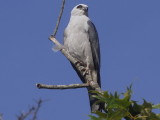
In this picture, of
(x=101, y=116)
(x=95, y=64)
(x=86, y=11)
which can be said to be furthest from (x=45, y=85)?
(x=86, y=11)

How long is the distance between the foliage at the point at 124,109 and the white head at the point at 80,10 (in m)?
10.8

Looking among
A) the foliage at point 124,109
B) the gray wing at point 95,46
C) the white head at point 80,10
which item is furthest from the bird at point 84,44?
the foliage at point 124,109

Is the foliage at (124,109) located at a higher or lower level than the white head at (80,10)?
lower

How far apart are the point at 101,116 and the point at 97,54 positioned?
8.60 metres

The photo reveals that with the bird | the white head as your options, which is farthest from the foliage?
the white head

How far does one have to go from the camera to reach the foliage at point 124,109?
3.98m

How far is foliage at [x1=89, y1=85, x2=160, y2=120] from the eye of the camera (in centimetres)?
398

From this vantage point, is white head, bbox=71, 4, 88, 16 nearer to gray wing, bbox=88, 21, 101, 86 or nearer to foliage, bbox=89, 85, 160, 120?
gray wing, bbox=88, 21, 101, 86

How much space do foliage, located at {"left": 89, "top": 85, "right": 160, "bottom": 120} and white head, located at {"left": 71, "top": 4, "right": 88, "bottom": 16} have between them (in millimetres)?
10837

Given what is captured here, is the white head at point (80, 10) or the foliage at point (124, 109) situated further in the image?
the white head at point (80, 10)

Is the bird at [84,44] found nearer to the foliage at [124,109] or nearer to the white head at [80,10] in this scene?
the white head at [80,10]

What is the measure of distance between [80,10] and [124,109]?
36.9 feet

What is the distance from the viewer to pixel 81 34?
41.4 ft

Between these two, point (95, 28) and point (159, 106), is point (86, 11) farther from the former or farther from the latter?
point (159, 106)
